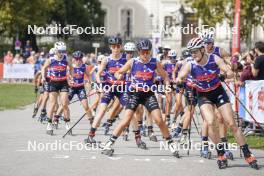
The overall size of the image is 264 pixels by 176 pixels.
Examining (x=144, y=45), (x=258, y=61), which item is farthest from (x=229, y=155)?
(x=258, y=61)

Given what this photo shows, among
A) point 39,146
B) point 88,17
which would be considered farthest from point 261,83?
point 88,17

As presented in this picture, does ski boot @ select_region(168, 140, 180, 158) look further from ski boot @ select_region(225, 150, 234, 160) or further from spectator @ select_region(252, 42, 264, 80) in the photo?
spectator @ select_region(252, 42, 264, 80)

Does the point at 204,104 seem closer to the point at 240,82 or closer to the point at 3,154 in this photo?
the point at 3,154

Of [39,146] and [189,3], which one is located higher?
[189,3]

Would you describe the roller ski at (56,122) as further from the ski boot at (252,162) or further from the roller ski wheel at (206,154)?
the ski boot at (252,162)

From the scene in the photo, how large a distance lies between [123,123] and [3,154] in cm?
229

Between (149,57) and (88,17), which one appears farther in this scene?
(88,17)

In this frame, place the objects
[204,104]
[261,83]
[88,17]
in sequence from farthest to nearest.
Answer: [88,17] → [261,83] → [204,104]

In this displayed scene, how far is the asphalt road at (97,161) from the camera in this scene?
12.5 metres

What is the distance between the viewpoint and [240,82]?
18859 mm

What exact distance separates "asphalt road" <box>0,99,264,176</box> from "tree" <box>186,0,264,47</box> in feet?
112

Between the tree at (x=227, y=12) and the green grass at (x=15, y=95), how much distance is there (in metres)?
13.2

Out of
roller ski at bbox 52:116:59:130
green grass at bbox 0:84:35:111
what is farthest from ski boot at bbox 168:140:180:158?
green grass at bbox 0:84:35:111

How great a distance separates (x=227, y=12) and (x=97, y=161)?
135 feet
